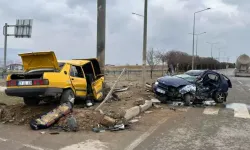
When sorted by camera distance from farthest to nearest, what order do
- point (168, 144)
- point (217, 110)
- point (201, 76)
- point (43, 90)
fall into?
point (201, 76) → point (217, 110) → point (43, 90) → point (168, 144)

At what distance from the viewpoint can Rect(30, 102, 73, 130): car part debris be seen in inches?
333

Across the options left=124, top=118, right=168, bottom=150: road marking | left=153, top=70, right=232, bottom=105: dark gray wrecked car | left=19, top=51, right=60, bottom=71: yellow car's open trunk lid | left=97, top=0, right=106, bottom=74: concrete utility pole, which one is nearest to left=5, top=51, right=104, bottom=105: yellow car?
left=19, top=51, right=60, bottom=71: yellow car's open trunk lid

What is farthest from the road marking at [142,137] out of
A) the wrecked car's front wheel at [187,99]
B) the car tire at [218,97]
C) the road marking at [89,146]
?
the car tire at [218,97]

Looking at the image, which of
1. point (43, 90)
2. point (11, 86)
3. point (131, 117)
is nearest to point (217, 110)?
point (131, 117)

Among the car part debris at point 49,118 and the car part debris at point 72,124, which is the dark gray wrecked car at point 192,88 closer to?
the car part debris at point 49,118

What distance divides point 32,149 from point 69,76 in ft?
13.3

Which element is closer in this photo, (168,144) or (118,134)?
(168,144)

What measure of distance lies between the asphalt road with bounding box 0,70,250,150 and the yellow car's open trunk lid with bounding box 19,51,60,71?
7.61 ft

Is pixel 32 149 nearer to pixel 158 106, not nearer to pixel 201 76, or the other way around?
pixel 158 106

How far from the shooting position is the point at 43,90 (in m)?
9.19

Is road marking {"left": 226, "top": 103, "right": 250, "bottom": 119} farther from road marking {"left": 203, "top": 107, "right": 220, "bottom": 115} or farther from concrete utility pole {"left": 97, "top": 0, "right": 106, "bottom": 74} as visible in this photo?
concrete utility pole {"left": 97, "top": 0, "right": 106, "bottom": 74}

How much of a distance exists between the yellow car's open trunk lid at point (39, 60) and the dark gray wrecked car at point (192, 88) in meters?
5.76

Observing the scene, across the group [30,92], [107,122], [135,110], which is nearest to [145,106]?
[135,110]

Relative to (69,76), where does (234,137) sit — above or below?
below
